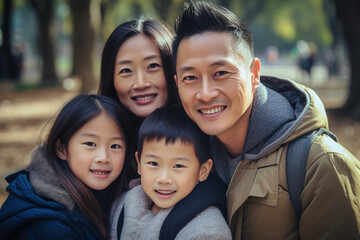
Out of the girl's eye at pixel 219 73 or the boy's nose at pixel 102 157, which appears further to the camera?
the boy's nose at pixel 102 157

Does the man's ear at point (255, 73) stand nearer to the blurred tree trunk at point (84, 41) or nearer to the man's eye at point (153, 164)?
the man's eye at point (153, 164)

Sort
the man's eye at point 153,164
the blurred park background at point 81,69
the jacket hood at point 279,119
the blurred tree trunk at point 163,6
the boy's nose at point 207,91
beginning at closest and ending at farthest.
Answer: the jacket hood at point 279,119
the boy's nose at point 207,91
the man's eye at point 153,164
the blurred park background at point 81,69
the blurred tree trunk at point 163,6

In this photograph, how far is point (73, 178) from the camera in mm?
2707

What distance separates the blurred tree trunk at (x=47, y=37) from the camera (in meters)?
19.6

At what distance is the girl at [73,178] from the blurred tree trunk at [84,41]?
22.0 feet

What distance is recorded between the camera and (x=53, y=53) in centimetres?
1978

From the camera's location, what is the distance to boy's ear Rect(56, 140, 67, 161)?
283 centimetres

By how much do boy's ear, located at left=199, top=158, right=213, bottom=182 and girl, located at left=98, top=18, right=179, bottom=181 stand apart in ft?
2.07

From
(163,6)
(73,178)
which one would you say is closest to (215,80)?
(73,178)

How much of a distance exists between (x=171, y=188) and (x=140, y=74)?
1.06 metres

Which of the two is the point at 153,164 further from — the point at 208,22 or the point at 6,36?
the point at 6,36

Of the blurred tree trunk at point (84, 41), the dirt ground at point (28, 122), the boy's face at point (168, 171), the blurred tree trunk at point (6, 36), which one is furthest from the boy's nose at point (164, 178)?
the blurred tree trunk at point (6, 36)

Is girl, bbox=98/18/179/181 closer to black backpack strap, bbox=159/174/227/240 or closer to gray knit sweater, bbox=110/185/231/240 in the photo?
gray knit sweater, bbox=110/185/231/240

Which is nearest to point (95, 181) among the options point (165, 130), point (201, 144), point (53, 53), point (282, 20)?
point (165, 130)
